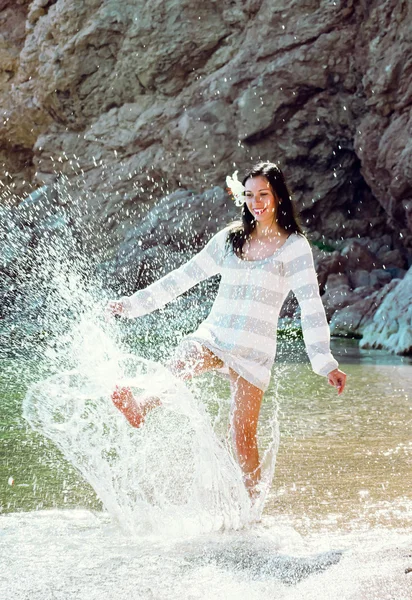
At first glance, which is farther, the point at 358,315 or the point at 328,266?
the point at 328,266

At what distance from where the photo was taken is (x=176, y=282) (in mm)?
3449

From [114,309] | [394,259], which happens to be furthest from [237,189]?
[394,259]

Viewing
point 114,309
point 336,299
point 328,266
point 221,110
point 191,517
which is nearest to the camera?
point 191,517

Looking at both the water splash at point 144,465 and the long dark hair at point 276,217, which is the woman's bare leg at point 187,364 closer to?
the water splash at point 144,465

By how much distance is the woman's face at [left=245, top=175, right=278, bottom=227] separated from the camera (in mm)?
3295

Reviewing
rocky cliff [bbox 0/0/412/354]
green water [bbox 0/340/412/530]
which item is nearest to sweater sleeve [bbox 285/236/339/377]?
green water [bbox 0/340/412/530]

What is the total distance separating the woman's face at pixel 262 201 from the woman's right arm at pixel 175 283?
0.19 meters

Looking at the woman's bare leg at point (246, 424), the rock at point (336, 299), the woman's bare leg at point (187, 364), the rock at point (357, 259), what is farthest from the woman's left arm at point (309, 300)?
the rock at point (357, 259)

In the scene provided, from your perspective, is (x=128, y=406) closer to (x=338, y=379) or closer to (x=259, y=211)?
(x=338, y=379)

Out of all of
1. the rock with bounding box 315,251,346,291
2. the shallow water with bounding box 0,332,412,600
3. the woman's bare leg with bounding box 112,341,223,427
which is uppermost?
the rock with bounding box 315,251,346,291

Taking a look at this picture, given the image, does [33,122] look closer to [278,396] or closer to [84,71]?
[84,71]

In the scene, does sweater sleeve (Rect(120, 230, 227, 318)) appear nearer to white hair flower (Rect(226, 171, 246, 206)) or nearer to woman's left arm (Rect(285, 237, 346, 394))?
white hair flower (Rect(226, 171, 246, 206))

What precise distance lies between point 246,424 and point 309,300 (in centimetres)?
56

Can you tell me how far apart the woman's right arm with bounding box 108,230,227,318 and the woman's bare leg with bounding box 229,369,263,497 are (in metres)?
0.47
